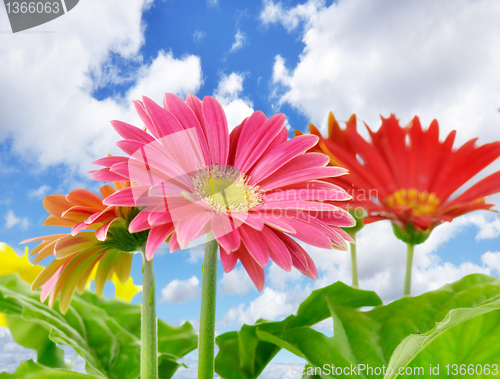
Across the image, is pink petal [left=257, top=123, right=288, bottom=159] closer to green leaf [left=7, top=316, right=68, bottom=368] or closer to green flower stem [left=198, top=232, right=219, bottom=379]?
green flower stem [left=198, top=232, right=219, bottom=379]

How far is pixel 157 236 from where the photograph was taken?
0.27m

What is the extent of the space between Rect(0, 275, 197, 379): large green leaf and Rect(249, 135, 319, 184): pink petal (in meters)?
0.22

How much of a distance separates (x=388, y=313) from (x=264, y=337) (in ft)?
0.37

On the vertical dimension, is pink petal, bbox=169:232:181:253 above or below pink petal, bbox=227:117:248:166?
below

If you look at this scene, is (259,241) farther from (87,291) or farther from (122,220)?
(87,291)

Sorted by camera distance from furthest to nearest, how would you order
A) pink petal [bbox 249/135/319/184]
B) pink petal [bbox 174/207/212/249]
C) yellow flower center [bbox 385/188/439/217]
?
1. yellow flower center [bbox 385/188/439/217]
2. pink petal [bbox 249/135/319/184]
3. pink petal [bbox 174/207/212/249]

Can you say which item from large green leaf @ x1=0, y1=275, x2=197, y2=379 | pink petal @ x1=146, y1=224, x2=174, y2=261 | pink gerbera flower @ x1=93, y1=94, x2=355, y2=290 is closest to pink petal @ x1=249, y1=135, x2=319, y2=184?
pink gerbera flower @ x1=93, y1=94, x2=355, y2=290

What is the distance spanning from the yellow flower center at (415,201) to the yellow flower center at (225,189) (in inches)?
7.6

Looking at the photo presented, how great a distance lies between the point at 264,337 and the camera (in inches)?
14.5

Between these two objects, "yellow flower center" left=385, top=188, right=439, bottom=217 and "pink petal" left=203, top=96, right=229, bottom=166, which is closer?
"pink petal" left=203, top=96, right=229, bottom=166

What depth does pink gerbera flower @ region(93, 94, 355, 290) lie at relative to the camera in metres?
0.27

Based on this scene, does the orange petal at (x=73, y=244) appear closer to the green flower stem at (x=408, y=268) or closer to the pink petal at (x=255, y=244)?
the pink petal at (x=255, y=244)

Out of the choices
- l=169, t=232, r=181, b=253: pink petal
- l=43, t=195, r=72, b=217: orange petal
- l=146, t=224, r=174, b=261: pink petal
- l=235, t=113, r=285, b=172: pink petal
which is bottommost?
l=169, t=232, r=181, b=253: pink petal

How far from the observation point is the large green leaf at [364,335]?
0.95 ft
